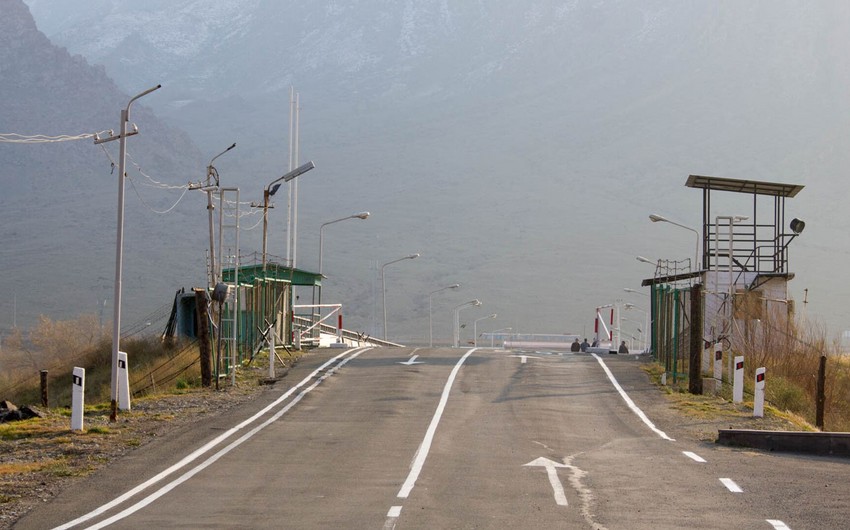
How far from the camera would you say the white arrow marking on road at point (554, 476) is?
43.7 feet

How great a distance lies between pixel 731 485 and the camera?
14.5 m

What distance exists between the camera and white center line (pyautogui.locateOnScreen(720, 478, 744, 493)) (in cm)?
1411

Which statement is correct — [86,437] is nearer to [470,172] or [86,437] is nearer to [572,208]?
[572,208]

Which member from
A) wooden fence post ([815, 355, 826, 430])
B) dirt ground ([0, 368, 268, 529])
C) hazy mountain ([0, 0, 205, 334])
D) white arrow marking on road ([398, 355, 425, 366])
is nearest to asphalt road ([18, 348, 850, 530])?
dirt ground ([0, 368, 268, 529])

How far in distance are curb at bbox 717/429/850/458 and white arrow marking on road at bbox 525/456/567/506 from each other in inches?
165

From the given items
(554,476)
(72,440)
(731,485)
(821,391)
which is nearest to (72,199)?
(821,391)

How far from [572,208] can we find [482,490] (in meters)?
161

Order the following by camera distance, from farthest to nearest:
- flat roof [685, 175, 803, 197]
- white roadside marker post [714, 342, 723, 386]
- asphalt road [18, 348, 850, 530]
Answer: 1. flat roof [685, 175, 803, 197]
2. white roadside marker post [714, 342, 723, 386]
3. asphalt road [18, 348, 850, 530]

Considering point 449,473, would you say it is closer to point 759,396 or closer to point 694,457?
point 694,457

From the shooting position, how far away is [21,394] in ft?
152

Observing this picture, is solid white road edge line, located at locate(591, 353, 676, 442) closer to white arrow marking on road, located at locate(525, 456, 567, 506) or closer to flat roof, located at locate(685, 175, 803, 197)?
white arrow marking on road, located at locate(525, 456, 567, 506)

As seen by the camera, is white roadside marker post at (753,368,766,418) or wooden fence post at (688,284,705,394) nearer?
white roadside marker post at (753,368,766,418)

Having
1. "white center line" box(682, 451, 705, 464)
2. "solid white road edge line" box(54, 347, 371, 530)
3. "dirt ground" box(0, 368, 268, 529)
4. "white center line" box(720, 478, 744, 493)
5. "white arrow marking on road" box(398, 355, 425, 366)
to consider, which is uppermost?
"white arrow marking on road" box(398, 355, 425, 366)

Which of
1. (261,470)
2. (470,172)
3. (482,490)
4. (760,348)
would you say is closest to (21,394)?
(760,348)
